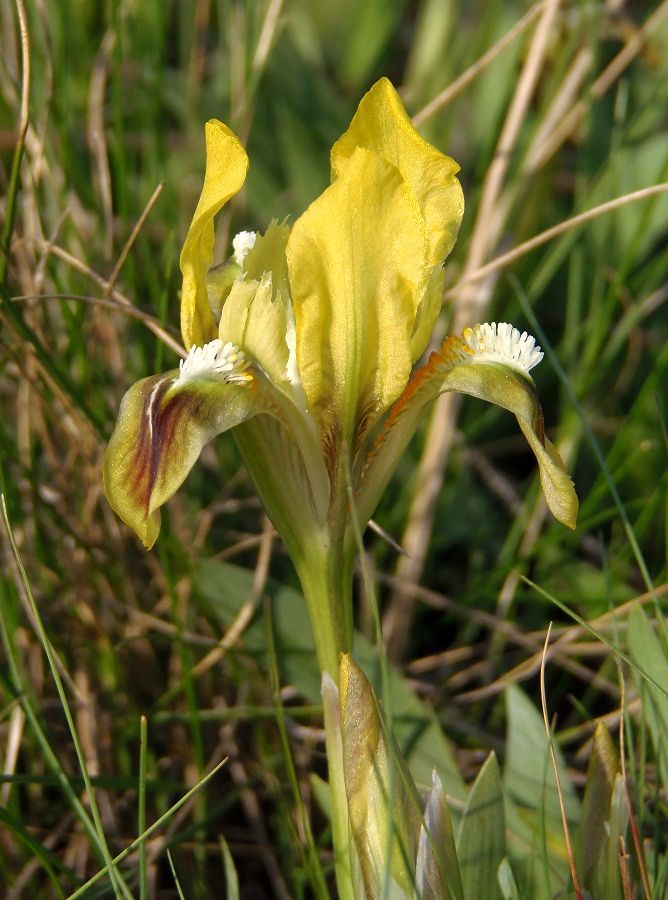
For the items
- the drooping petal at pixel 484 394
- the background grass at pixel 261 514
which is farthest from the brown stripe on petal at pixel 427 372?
the background grass at pixel 261 514

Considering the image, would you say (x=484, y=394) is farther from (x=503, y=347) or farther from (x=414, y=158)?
(x=414, y=158)

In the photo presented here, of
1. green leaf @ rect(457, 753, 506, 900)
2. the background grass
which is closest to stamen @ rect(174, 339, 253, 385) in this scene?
the background grass

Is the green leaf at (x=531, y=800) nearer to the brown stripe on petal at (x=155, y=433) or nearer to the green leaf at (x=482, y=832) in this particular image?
the green leaf at (x=482, y=832)

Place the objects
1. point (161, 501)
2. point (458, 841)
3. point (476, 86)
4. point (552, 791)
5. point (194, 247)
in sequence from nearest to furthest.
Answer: point (161, 501)
point (194, 247)
point (458, 841)
point (552, 791)
point (476, 86)

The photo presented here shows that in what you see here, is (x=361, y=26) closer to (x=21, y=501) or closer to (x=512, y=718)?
(x=21, y=501)

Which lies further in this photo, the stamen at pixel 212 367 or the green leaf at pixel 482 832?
the green leaf at pixel 482 832

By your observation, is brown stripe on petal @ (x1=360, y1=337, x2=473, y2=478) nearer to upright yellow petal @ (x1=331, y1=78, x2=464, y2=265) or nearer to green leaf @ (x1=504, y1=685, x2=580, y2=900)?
upright yellow petal @ (x1=331, y1=78, x2=464, y2=265)

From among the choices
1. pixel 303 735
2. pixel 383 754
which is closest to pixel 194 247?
pixel 383 754
